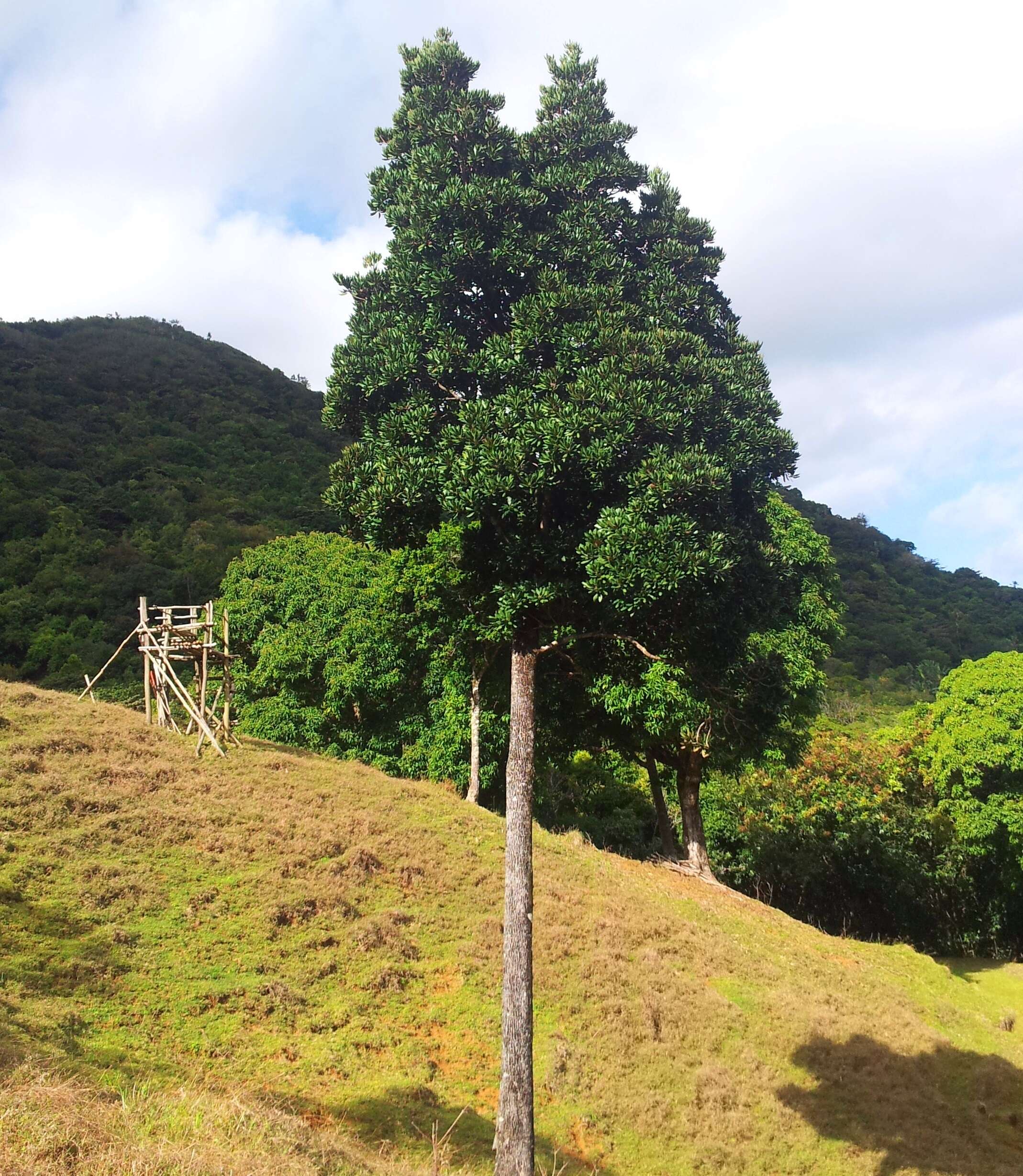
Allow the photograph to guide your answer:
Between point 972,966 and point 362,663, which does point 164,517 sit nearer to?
point 362,663

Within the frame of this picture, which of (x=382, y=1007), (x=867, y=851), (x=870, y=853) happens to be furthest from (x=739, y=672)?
(x=870, y=853)

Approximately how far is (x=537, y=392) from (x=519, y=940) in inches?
268

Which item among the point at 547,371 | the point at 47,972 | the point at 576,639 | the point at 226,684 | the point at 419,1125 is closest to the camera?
the point at 547,371

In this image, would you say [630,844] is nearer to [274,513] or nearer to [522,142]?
[522,142]

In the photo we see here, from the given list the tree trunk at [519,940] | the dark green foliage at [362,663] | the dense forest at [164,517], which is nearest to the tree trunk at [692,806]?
the dark green foliage at [362,663]

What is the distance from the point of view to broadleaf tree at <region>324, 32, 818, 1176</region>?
9992 millimetres

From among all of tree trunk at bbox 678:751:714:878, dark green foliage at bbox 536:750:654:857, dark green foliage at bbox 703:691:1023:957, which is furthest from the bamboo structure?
dark green foliage at bbox 703:691:1023:957

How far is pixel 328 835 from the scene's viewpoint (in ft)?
62.6

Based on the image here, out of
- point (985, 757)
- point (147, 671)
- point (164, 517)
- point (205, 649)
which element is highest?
point (164, 517)

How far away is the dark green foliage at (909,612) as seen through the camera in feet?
209

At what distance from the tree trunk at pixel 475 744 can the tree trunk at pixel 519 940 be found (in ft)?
54.0

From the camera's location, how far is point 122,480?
70.7 meters

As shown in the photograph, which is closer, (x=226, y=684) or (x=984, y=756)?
(x=984, y=756)

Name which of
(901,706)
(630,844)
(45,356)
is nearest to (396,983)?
(630,844)
